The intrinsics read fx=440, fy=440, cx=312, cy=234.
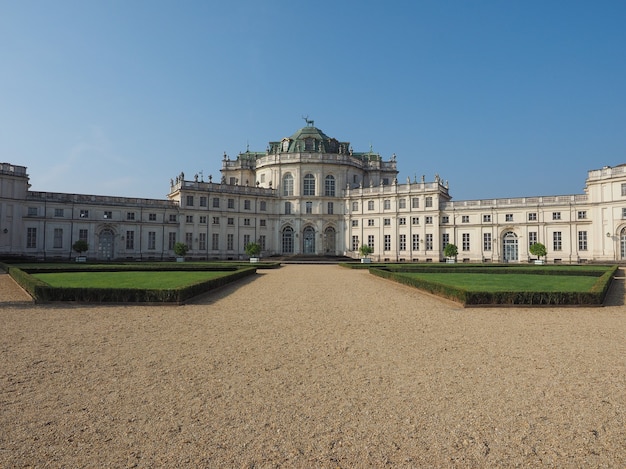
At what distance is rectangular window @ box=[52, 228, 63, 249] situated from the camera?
2103 inches

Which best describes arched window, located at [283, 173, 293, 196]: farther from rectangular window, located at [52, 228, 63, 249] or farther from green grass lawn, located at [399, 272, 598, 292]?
green grass lawn, located at [399, 272, 598, 292]

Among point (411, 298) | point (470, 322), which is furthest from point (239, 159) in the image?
point (470, 322)

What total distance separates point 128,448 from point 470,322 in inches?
397

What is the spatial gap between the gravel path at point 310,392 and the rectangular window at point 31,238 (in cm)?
4655

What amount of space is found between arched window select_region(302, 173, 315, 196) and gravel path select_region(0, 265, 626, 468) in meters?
57.4

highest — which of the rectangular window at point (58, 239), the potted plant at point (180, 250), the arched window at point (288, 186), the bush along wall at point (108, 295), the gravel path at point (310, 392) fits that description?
the arched window at point (288, 186)

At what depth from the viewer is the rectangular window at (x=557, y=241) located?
5456 centimetres

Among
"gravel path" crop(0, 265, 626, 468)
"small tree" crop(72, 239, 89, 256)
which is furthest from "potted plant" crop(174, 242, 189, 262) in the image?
"gravel path" crop(0, 265, 626, 468)

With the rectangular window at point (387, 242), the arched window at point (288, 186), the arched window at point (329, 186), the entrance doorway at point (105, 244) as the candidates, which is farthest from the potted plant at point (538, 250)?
the entrance doorway at point (105, 244)

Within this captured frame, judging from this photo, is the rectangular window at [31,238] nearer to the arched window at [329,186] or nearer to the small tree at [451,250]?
the arched window at [329,186]

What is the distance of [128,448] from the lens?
4.89 metres

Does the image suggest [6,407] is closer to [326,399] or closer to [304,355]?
[326,399]

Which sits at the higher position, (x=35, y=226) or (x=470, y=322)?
(x=35, y=226)

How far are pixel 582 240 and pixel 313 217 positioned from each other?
3611 cm
